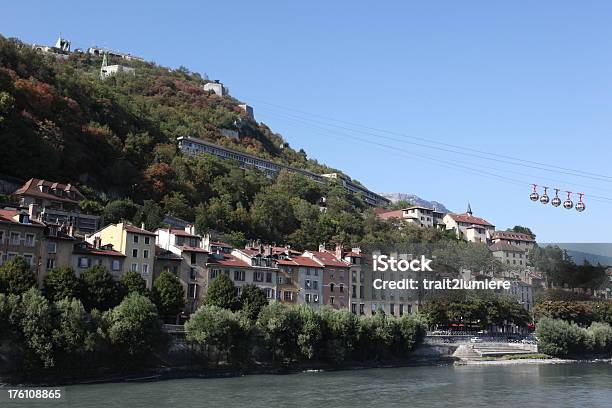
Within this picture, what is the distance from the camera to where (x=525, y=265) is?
13988 centimetres

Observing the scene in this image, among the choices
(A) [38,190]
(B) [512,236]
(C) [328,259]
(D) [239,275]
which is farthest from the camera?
(B) [512,236]

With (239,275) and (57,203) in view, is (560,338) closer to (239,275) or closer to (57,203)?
(239,275)

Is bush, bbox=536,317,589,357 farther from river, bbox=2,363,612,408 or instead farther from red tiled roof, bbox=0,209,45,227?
red tiled roof, bbox=0,209,45,227

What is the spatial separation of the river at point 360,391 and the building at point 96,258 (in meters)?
14.0

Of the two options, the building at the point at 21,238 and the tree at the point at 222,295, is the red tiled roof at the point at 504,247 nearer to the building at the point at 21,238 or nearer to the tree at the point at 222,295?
the tree at the point at 222,295

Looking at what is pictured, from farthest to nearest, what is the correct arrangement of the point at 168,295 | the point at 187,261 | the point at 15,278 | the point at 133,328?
1. the point at 187,261
2. the point at 168,295
3. the point at 133,328
4. the point at 15,278

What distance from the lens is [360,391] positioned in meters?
48.1

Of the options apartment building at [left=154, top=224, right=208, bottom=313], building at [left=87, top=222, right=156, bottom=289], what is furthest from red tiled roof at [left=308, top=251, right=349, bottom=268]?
building at [left=87, top=222, right=156, bottom=289]

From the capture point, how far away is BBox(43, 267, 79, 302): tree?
49688mm

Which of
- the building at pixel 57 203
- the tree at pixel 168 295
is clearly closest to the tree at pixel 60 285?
the tree at pixel 168 295

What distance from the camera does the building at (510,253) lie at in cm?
14012

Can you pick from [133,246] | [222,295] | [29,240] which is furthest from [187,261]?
[29,240]

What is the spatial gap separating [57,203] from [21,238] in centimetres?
2177

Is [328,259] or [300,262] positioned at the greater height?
[328,259]
